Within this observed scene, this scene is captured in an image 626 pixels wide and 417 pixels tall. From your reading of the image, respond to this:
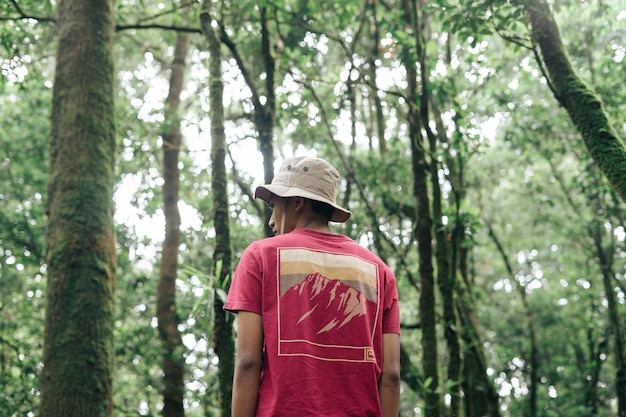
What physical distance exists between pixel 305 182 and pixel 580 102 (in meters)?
2.73

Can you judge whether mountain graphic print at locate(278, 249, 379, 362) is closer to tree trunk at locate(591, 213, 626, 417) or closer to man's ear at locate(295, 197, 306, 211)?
man's ear at locate(295, 197, 306, 211)

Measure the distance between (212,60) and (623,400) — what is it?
446 inches

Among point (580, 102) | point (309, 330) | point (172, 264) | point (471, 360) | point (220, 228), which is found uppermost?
point (580, 102)

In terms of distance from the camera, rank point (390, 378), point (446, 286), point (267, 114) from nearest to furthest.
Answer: point (390, 378) → point (267, 114) → point (446, 286)

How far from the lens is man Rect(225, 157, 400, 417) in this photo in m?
2.09

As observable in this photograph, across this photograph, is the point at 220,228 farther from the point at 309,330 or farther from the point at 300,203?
the point at 309,330

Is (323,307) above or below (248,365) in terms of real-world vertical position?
above

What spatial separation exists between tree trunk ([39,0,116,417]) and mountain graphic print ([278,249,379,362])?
5.80 feet

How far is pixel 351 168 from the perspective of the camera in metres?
9.14

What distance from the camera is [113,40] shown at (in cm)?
441

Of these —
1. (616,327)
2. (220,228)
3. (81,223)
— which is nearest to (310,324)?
(81,223)

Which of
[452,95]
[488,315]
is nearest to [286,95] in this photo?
[452,95]

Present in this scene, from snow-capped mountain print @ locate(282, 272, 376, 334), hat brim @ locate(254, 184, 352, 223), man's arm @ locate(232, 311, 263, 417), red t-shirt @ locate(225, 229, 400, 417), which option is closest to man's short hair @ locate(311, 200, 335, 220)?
hat brim @ locate(254, 184, 352, 223)

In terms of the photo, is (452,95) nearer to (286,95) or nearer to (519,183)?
(286,95)
